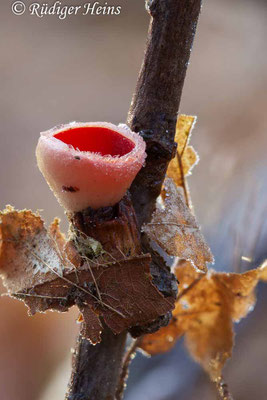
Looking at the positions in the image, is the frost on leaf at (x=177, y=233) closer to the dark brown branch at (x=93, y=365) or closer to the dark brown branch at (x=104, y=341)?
the dark brown branch at (x=104, y=341)

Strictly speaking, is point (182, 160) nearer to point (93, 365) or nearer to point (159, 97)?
point (159, 97)

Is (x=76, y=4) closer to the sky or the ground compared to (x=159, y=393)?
closer to the sky

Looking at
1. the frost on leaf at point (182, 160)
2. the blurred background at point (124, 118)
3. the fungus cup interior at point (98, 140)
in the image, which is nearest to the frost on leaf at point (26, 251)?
the fungus cup interior at point (98, 140)

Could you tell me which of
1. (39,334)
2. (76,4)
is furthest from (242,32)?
(39,334)

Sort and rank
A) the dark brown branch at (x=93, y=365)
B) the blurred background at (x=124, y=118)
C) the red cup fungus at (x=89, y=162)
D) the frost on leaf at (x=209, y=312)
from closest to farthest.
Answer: the red cup fungus at (x=89, y=162) < the dark brown branch at (x=93, y=365) < the frost on leaf at (x=209, y=312) < the blurred background at (x=124, y=118)

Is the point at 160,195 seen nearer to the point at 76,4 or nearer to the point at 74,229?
the point at 74,229

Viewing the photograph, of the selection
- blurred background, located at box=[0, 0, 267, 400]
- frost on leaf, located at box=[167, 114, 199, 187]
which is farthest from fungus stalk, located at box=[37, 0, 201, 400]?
blurred background, located at box=[0, 0, 267, 400]
